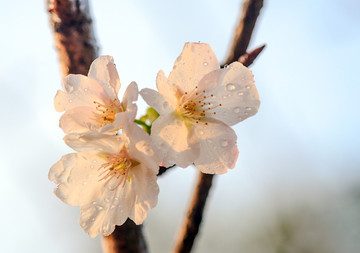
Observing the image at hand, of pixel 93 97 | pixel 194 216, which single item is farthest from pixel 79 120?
pixel 194 216

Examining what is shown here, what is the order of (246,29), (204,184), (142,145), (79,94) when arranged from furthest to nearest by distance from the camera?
(204,184), (246,29), (79,94), (142,145)

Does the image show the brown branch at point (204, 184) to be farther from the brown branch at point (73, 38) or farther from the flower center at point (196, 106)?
the brown branch at point (73, 38)

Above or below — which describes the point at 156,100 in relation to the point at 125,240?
above

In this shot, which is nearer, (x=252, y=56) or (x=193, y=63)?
(x=193, y=63)

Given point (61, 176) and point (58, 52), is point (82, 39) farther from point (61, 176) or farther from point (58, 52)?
point (61, 176)

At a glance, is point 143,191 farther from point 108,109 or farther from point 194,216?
point 194,216

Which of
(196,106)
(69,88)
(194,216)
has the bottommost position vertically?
(194,216)

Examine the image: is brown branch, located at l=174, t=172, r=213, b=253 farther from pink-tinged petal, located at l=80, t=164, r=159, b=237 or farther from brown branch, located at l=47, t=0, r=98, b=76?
brown branch, located at l=47, t=0, r=98, b=76

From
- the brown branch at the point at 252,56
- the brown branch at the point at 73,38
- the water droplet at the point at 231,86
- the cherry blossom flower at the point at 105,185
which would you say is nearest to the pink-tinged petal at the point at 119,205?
the cherry blossom flower at the point at 105,185

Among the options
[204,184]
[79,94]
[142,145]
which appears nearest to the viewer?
[142,145]
